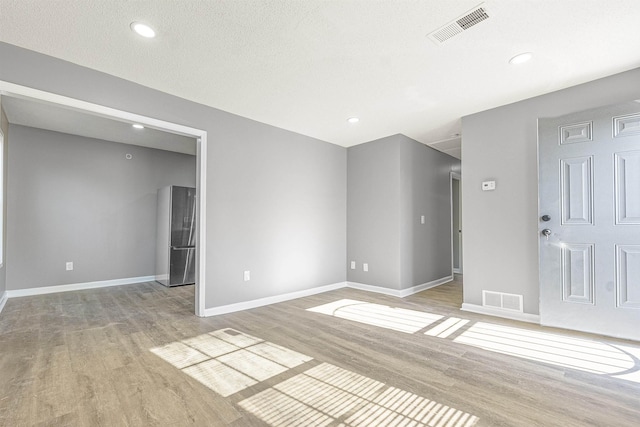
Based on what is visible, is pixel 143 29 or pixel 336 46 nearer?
pixel 143 29

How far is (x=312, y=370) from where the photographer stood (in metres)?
2.11

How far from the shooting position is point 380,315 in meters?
3.45

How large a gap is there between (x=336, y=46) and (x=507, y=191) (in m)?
2.57

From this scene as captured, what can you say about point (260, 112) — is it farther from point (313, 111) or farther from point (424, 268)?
point (424, 268)

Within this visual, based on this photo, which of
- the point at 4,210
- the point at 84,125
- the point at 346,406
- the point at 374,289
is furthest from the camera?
the point at 374,289

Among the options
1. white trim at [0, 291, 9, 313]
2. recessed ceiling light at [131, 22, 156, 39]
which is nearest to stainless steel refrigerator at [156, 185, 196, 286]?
white trim at [0, 291, 9, 313]

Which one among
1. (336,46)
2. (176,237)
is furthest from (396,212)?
(176,237)

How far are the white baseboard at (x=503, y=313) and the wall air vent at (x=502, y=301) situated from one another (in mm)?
43

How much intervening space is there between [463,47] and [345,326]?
2792mm

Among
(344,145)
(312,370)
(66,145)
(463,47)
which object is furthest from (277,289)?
(66,145)

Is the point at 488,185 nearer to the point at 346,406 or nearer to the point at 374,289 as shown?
the point at 374,289

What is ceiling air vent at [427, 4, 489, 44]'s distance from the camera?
6.47ft

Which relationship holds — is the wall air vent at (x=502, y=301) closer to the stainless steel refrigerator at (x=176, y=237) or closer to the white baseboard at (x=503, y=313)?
the white baseboard at (x=503, y=313)

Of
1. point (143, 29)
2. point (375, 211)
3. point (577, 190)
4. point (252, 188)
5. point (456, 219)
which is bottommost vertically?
point (456, 219)
